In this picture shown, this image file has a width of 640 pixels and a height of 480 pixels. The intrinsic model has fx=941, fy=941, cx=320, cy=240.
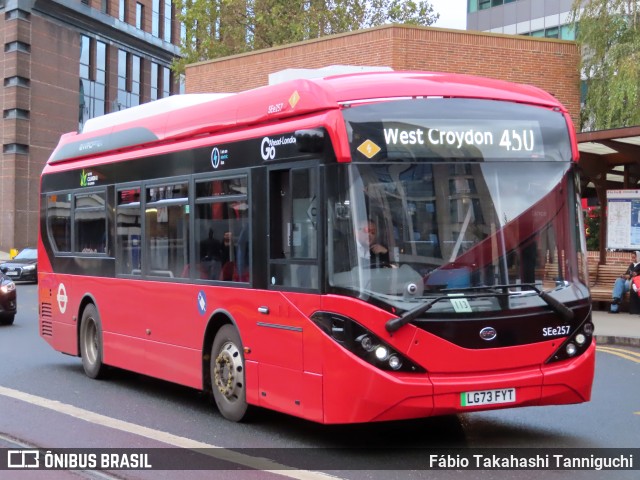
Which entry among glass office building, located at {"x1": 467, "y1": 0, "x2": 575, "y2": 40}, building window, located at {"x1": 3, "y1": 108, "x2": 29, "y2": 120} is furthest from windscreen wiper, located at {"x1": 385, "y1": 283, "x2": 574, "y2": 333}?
building window, located at {"x1": 3, "y1": 108, "x2": 29, "y2": 120}

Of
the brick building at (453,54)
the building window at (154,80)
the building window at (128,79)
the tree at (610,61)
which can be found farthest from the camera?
the building window at (154,80)

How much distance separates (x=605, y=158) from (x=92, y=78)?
47948 mm

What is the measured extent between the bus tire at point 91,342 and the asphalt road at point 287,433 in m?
0.61

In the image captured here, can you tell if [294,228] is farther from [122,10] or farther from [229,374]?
[122,10]

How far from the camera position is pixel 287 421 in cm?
879

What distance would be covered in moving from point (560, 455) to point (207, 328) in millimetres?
3497

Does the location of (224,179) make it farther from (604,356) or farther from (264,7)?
(264,7)

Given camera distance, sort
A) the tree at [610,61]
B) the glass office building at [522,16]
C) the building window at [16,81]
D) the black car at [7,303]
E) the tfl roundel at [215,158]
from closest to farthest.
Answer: the tfl roundel at [215,158], the black car at [7,303], the tree at [610,61], the glass office building at [522,16], the building window at [16,81]

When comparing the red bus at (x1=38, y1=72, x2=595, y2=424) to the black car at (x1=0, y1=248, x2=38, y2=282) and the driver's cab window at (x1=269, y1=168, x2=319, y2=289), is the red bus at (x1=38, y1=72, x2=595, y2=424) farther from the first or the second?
the black car at (x1=0, y1=248, x2=38, y2=282)

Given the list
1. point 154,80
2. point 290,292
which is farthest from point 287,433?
point 154,80

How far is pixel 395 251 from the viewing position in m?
7.01

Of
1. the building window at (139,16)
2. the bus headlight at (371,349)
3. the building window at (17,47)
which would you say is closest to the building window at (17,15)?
the building window at (17,47)

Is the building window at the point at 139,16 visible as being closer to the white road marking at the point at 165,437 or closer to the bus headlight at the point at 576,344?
the white road marking at the point at 165,437

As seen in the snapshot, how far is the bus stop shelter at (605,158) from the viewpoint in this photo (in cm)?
1894
